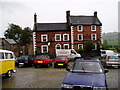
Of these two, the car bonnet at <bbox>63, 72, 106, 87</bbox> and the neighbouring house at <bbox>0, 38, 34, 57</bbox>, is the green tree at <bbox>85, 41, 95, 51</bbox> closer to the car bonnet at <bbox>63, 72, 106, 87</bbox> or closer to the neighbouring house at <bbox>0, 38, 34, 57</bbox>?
the neighbouring house at <bbox>0, 38, 34, 57</bbox>

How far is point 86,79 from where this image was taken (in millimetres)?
5871

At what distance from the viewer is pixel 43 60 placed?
17.3 meters

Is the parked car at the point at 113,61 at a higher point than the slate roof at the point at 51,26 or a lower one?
lower

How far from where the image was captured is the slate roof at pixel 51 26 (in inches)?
1449

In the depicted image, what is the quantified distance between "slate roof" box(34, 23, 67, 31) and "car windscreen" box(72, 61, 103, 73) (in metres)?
29.7

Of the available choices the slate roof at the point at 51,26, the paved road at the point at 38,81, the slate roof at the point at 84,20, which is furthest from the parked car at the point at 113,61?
the slate roof at the point at 51,26

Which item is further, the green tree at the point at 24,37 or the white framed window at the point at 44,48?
the green tree at the point at 24,37

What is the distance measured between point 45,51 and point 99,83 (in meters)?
31.3

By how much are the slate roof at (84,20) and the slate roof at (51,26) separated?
9.04 feet

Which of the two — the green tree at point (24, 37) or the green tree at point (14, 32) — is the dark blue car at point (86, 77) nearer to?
the green tree at point (24, 37)

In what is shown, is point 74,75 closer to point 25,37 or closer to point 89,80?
point 89,80

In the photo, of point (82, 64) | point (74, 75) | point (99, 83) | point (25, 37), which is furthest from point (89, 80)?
point (25, 37)

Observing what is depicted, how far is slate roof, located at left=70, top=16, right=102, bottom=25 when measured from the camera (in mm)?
36812

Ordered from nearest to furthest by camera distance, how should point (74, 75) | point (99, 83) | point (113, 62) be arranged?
point (99, 83)
point (74, 75)
point (113, 62)
